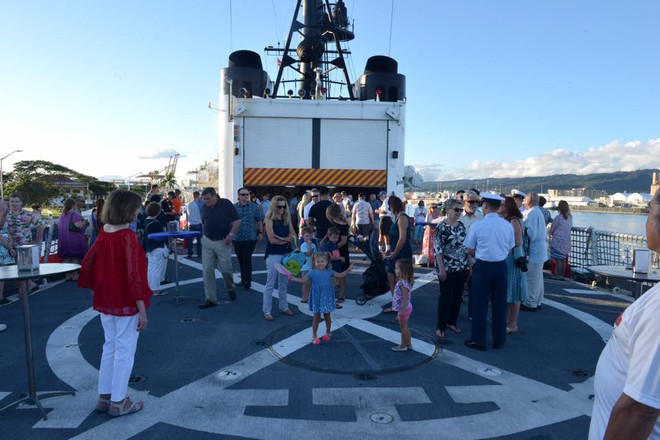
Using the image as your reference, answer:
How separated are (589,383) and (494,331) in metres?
1.13

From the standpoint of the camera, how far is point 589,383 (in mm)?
4391

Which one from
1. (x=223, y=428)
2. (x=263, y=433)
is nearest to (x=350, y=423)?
(x=263, y=433)

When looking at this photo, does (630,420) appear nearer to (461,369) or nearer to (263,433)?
(263,433)

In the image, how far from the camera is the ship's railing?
941 centimetres

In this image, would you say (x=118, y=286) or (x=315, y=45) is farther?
(x=315, y=45)

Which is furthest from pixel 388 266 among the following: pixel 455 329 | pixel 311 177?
pixel 311 177

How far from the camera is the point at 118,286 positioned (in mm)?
3516

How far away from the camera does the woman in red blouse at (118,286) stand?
3516 mm

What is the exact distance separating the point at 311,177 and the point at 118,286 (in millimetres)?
11166

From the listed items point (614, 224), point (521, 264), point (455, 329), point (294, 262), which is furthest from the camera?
point (614, 224)

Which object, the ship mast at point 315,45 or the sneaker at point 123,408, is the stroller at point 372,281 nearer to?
the sneaker at point 123,408

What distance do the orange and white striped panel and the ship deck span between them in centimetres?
770

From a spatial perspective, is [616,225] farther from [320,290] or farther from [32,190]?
[32,190]

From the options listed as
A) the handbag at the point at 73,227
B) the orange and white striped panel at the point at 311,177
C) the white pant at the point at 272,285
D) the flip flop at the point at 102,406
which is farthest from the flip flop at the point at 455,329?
the orange and white striped panel at the point at 311,177
